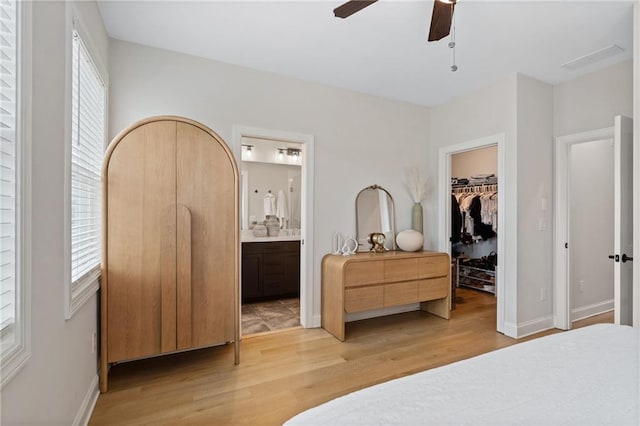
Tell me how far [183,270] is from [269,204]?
9.06ft

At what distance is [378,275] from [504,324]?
143 cm

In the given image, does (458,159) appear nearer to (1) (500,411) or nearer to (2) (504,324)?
(2) (504,324)

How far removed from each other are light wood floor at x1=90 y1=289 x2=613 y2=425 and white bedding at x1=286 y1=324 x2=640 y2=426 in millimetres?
1224

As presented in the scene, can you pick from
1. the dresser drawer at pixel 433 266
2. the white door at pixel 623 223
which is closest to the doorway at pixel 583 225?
the white door at pixel 623 223

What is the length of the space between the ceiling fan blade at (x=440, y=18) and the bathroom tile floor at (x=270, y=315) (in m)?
3.03

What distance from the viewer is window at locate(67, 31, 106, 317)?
1793 millimetres

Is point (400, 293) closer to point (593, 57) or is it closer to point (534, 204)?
point (534, 204)

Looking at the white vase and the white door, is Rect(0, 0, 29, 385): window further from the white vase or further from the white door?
the white door

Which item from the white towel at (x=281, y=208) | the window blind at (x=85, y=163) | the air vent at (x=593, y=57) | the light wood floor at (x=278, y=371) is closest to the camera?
the window blind at (x=85, y=163)

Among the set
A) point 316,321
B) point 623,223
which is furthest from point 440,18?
point 316,321

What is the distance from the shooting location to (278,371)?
8.11 ft

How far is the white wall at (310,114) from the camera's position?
2.70 m

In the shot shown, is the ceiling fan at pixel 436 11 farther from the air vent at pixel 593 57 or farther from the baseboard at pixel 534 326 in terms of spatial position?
the baseboard at pixel 534 326

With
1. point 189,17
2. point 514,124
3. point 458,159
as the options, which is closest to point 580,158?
point 514,124
